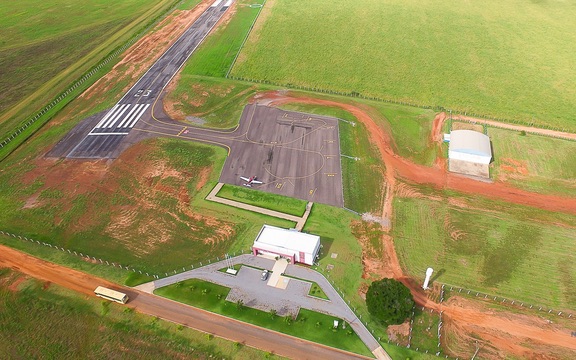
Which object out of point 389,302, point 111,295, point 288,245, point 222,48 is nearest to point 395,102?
point 288,245

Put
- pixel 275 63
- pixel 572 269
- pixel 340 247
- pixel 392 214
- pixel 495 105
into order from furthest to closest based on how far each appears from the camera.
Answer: pixel 275 63 → pixel 495 105 → pixel 392 214 → pixel 340 247 → pixel 572 269

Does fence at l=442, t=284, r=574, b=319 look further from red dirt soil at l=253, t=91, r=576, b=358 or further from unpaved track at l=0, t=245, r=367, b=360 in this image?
unpaved track at l=0, t=245, r=367, b=360

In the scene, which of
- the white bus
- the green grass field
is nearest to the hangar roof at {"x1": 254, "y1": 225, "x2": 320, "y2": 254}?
the white bus

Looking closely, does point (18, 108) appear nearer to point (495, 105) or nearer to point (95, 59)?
point (95, 59)

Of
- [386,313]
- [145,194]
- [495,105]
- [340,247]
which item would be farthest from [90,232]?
[495,105]

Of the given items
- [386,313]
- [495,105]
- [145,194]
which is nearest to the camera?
[386,313]

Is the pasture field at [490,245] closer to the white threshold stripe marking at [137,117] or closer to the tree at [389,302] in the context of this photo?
the tree at [389,302]
